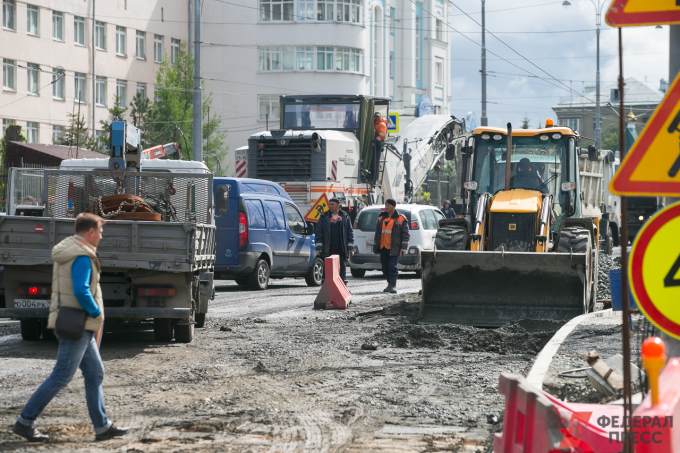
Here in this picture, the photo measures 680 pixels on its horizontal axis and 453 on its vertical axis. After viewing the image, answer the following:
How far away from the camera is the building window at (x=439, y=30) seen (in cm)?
10538

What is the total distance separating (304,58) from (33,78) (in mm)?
19629

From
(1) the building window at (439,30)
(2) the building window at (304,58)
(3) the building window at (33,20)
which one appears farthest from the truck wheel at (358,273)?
(1) the building window at (439,30)

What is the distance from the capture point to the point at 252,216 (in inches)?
1003

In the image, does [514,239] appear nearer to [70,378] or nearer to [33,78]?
[70,378]

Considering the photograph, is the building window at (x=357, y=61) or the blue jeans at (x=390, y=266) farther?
the building window at (x=357, y=61)

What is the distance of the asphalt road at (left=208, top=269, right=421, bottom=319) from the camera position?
20672mm

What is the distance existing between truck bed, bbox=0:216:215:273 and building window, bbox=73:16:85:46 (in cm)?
5434

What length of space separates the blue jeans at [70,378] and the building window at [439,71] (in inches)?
3802

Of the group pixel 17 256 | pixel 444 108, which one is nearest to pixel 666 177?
pixel 17 256

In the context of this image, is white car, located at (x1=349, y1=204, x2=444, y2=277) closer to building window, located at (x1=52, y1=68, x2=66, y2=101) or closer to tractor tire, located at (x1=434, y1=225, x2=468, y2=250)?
tractor tire, located at (x1=434, y1=225, x2=468, y2=250)

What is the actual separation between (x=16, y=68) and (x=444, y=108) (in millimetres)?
48969

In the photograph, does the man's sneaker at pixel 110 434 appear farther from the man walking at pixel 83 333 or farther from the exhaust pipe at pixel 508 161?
the exhaust pipe at pixel 508 161

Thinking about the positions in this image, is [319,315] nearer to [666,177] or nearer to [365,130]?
[666,177]

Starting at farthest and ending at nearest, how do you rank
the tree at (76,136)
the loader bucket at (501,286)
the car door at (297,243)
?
the tree at (76,136)
the car door at (297,243)
the loader bucket at (501,286)
